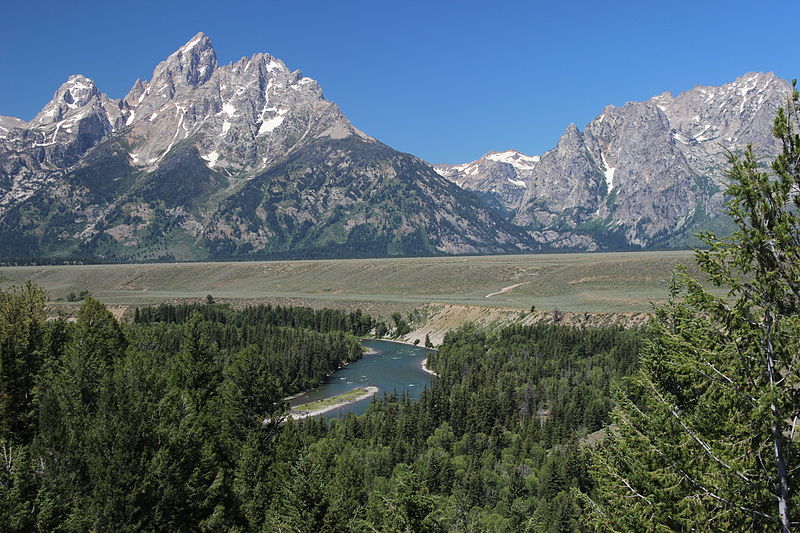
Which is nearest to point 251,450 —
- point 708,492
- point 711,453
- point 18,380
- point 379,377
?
point 18,380

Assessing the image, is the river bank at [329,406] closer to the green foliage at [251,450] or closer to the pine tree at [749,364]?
the green foliage at [251,450]

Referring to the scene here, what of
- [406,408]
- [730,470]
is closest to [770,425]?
[730,470]

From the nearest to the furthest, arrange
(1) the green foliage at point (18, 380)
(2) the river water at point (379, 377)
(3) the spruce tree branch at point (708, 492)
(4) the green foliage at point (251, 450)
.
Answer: (3) the spruce tree branch at point (708, 492)
(4) the green foliage at point (251, 450)
(1) the green foliage at point (18, 380)
(2) the river water at point (379, 377)

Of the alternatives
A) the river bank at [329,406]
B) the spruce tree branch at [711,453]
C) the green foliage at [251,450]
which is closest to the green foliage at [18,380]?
the green foliage at [251,450]

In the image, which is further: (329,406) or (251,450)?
(329,406)

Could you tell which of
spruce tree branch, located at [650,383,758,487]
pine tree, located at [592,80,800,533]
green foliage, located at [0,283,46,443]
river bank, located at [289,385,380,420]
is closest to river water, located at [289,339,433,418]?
river bank, located at [289,385,380,420]

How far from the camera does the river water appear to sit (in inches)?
3997

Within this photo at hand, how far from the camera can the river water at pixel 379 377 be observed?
333 feet

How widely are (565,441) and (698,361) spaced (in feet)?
200

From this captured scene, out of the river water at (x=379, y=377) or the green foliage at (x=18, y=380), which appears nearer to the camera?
the green foliage at (x=18, y=380)

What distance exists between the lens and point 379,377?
11869 centimetres

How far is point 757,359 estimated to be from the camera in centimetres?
1280

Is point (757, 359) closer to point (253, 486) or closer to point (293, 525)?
point (293, 525)

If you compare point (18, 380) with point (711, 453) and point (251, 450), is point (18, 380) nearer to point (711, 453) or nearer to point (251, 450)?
point (251, 450)
